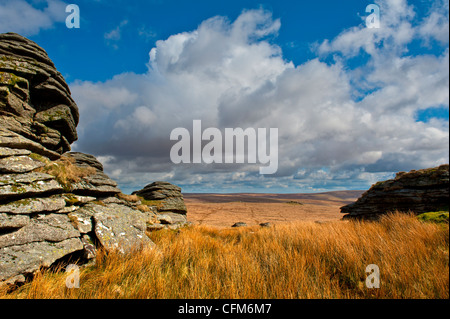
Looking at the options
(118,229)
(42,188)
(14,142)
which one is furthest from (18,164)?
(118,229)

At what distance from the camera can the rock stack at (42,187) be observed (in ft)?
14.9

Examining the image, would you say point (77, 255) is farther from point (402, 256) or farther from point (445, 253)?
point (445, 253)

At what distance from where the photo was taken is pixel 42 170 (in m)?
6.50

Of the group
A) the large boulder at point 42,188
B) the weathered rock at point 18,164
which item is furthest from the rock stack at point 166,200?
the weathered rock at point 18,164

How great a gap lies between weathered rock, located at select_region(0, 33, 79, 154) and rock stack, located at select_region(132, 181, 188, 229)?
6.82m

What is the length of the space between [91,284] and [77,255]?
1.77m

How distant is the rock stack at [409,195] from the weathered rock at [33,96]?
22.3m

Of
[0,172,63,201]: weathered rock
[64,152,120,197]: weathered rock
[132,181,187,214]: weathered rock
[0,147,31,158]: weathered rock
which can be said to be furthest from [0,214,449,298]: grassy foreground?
[132,181,187,214]: weathered rock

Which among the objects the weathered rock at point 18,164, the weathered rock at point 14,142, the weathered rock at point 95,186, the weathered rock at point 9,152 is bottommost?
the weathered rock at point 95,186

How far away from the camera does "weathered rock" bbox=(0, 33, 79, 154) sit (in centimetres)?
749

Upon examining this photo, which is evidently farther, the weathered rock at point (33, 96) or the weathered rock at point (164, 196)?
the weathered rock at point (164, 196)

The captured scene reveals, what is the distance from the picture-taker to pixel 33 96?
8.71 meters

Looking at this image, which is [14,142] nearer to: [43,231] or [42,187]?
[42,187]

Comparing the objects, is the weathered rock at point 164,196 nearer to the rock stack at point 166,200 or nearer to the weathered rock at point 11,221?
the rock stack at point 166,200
